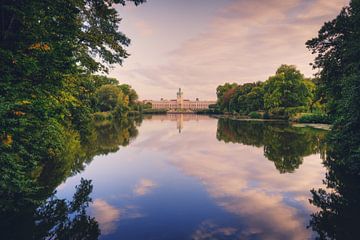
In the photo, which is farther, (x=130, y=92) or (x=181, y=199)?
(x=130, y=92)

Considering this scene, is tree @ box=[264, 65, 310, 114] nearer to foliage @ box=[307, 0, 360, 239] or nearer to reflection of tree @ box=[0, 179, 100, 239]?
foliage @ box=[307, 0, 360, 239]

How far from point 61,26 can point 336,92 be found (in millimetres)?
17639

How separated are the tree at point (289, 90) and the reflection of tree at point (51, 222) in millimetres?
60093

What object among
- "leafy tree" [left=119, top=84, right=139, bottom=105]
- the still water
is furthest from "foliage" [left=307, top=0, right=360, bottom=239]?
"leafy tree" [left=119, top=84, right=139, bottom=105]

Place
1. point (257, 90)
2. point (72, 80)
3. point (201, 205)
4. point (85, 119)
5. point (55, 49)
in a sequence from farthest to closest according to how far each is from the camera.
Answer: point (257, 90) < point (85, 119) < point (72, 80) < point (201, 205) < point (55, 49)

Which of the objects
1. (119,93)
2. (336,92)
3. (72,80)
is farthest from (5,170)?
(119,93)

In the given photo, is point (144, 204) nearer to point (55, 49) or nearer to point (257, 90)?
point (55, 49)

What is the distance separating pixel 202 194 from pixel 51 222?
4.98 meters

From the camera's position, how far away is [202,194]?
Result: 998 cm

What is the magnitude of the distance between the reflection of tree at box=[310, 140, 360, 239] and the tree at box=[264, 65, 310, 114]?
51805 millimetres

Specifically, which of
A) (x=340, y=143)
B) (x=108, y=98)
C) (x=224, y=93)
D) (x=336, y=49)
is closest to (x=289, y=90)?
(x=336, y=49)

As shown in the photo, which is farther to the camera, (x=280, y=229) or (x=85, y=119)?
(x=85, y=119)

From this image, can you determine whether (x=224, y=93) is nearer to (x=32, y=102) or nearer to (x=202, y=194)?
(x=202, y=194)

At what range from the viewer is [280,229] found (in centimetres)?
711
